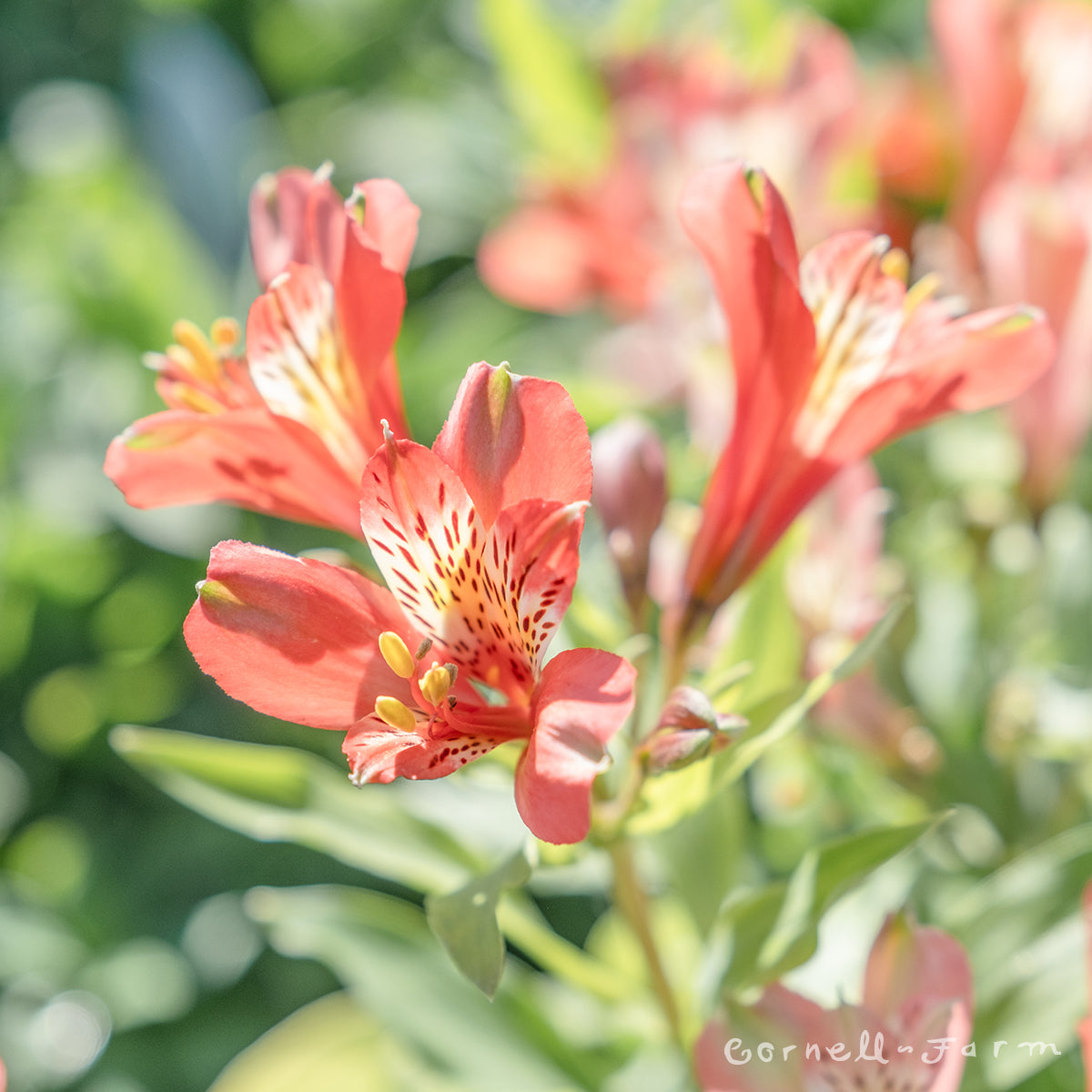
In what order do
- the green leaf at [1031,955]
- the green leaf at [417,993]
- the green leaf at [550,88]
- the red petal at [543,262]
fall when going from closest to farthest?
the green leaf at [1031,955], the green leaf at [417,993], the red petal at [543,262], the green leaf at [550,88]

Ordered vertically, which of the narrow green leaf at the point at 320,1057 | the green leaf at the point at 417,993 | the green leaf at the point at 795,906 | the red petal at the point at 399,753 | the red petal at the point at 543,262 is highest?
the red petal at the point at 399,753

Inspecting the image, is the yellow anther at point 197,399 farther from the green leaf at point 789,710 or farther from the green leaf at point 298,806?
the green leaf at point 789,710

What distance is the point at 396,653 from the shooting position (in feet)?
1.46

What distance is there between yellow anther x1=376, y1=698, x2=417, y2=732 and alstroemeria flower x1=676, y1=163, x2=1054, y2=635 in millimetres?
200

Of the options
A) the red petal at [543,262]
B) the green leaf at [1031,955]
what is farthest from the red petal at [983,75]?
the green leaf at [1031,955]

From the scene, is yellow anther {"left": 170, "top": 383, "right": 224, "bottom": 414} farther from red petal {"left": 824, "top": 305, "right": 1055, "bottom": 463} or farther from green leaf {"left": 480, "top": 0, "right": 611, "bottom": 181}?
green leaf {"left": 480, "top": 0, "right": 611, "bottom": 181}

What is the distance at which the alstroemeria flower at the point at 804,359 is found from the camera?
508 millimetres

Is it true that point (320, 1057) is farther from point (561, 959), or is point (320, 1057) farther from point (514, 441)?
point (514, 441)

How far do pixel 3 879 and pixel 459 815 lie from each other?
0.65m

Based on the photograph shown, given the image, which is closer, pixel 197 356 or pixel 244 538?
pixel 197 356

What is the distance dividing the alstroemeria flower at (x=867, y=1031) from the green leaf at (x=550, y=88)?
3.17ft

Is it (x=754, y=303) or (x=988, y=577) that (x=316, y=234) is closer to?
(x=754, y=303)

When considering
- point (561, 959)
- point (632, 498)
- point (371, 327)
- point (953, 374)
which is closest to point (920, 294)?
point (953, 374)

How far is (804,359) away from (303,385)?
246 mm
